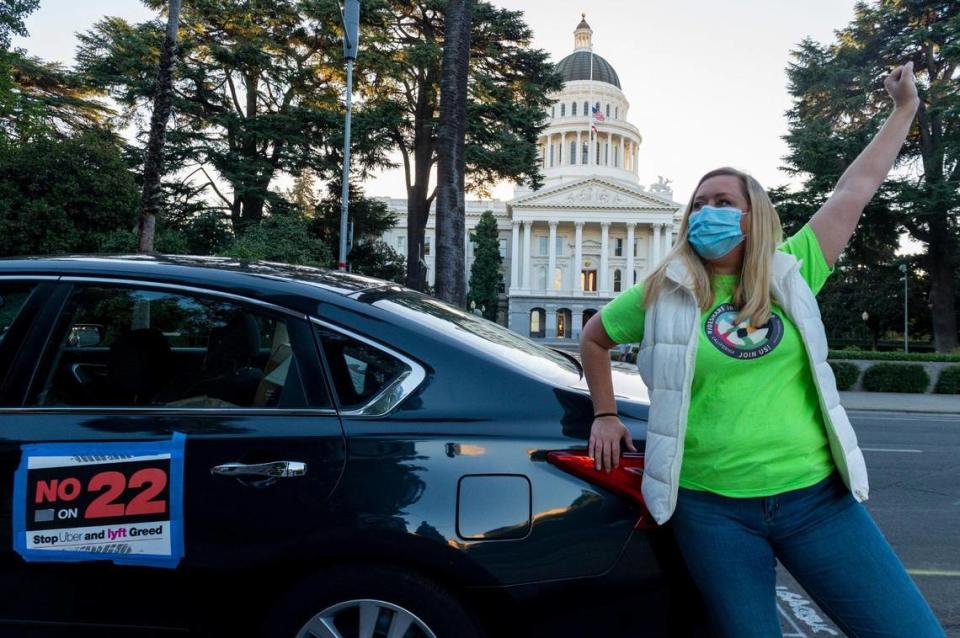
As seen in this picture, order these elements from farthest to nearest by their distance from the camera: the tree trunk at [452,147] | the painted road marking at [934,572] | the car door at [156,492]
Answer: the tree trunk at [452,147]
the painted road marking at [934,572]
the car door at [156,492]

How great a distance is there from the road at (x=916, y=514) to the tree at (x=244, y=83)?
A: 21.1 m

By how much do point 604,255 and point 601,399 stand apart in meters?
81.3

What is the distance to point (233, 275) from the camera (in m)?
2.50

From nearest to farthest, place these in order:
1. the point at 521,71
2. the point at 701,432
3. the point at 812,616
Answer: the point at 701,432 < the point at 812,616 < the point at 521,71

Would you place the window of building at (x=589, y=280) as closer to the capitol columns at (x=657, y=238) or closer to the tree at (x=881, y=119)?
the capitol columns at (x=657, y=238)

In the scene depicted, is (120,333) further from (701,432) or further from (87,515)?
(701,432)

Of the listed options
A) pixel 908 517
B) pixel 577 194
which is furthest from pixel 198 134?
pixel 577 194

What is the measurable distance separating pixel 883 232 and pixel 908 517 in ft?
96.3

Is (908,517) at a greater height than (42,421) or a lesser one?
lesser

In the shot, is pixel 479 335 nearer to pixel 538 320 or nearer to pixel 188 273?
pixel 188 273

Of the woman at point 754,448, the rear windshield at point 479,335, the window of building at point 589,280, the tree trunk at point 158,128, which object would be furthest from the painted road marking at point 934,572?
the window of building at point 589,280

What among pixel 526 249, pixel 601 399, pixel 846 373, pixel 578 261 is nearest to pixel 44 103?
pixel 846 373

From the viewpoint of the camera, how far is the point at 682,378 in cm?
197

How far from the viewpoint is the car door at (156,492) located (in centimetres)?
212
